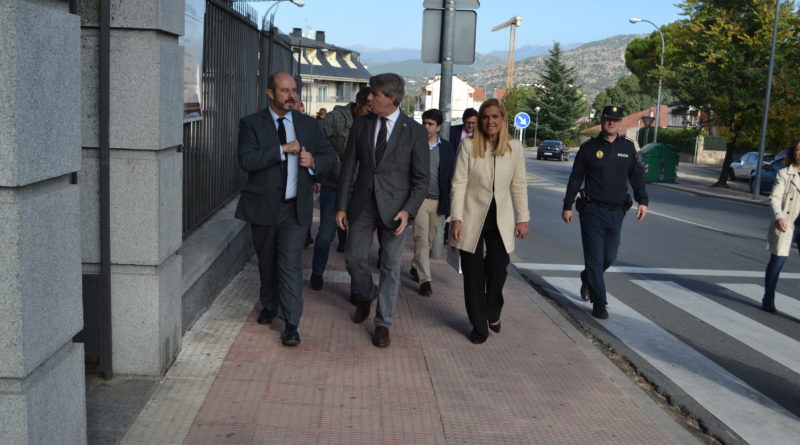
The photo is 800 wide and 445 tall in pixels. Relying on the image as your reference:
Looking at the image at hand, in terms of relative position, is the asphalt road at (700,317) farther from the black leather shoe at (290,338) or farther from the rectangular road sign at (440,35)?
the rectangular road sign at (440,35)

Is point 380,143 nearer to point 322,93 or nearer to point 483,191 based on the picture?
point 483,191

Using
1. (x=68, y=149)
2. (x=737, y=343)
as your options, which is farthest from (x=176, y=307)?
(x=737, y=343)

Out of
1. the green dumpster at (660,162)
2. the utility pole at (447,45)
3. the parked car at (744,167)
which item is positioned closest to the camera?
the utility pole at (447,45)

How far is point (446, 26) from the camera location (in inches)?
400

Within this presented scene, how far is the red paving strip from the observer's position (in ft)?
14.2

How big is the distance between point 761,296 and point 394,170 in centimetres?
517

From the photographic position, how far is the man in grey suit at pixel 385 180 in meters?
5.78

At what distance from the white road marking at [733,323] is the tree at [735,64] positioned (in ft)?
70.2

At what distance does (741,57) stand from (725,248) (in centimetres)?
2004

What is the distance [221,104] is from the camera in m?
8.06

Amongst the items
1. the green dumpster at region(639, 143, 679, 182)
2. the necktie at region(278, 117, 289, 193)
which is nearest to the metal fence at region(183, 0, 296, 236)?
the necktie at region(278, 117, 289, 193)

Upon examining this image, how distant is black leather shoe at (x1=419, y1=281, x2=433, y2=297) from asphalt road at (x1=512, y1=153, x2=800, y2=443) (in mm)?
1379

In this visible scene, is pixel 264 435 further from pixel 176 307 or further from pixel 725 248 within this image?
pixel 725 248

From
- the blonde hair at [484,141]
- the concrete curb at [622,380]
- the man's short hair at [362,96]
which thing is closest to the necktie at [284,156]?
the blonde hair at [484,141]
